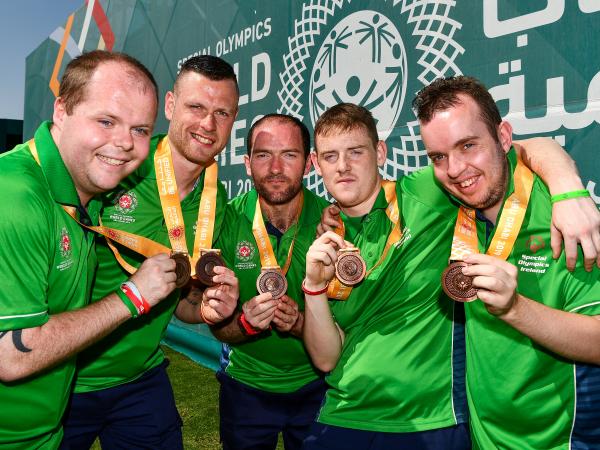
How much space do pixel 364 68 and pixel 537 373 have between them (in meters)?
3.31

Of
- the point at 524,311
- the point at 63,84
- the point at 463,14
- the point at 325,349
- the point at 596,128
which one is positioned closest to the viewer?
the point at 524,311

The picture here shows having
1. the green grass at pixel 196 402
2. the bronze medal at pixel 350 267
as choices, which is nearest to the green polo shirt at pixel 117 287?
the bronze medal at pixel 350 267

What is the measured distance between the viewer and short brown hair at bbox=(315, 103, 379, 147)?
7.96 feet

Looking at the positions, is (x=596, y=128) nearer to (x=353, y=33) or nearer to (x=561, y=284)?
(x=561, y=284)

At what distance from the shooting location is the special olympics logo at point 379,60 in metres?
3.88

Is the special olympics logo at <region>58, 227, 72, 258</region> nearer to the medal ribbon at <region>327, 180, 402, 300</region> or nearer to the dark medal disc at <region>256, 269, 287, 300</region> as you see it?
the dark medal disc at <region>256, 269, 287, 300</region>

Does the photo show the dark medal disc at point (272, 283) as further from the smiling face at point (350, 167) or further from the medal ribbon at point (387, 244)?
the smiling face at point (350, 167)

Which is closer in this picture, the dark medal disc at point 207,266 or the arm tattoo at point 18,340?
the arm tattoo at point 18,340

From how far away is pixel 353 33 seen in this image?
15.1 ft

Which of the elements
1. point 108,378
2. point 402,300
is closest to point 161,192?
point 108,378

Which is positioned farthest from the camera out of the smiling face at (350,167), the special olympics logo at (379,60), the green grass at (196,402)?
the green grass at (196,402)

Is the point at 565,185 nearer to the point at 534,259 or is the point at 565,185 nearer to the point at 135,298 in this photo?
the point at 534,259

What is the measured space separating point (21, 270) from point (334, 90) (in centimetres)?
→ 368

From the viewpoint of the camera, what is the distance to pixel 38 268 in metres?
1.75
